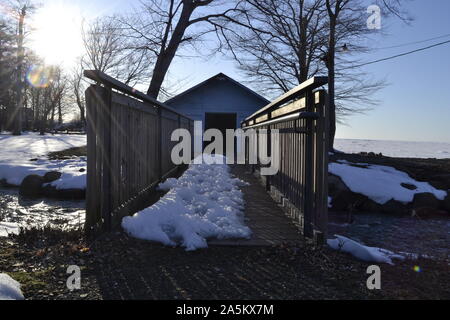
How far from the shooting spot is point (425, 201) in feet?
27.5

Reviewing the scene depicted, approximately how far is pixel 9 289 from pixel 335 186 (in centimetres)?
768

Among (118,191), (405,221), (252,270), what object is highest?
(118,191)

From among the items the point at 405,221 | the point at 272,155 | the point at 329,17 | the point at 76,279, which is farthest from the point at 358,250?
the point at 329,17

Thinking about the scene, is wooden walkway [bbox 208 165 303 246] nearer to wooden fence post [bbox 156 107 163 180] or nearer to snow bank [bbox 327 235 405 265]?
snow bank [bbox 327 235 405 265]

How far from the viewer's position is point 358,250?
11.4ft

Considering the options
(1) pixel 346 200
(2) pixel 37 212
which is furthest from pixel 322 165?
(1) pixel 346 200

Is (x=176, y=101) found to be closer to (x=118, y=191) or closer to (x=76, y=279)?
(x=118, y=191)

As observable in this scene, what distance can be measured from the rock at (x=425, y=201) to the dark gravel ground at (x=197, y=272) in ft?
17.2

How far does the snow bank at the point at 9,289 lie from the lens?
2277mm

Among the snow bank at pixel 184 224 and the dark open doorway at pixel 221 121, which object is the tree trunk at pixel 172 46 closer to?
the dark open doorway at pixel 221 121

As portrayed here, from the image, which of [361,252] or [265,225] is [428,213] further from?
[361,252]

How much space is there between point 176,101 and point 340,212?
1201cm

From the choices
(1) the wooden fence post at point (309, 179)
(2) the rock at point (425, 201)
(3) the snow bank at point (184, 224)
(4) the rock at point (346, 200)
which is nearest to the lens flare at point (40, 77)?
(4) the rock at point (346, 200)
